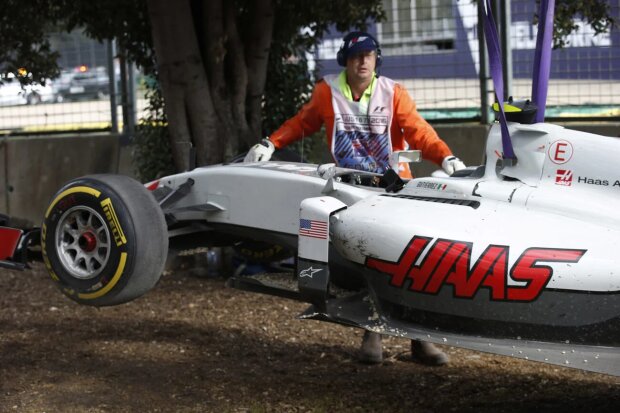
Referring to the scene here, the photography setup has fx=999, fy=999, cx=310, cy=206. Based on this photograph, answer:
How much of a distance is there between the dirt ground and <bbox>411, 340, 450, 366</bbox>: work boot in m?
0.06

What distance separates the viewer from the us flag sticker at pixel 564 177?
4.28 m

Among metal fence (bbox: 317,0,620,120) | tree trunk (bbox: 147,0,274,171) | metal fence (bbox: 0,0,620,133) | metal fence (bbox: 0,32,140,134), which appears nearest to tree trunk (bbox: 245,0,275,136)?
tree trunk (bbox: 147,0,274,171)

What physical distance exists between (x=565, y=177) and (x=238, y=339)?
3.06 metres

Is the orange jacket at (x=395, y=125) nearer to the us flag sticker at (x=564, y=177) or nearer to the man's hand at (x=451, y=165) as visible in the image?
the man's hand at (x=451, y=165)

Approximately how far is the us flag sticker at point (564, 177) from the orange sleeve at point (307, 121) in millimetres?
1999

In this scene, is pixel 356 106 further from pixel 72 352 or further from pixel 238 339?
pixel 72 352

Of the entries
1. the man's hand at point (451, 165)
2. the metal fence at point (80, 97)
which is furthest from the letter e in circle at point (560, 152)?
the metal fence at point (80, 97)

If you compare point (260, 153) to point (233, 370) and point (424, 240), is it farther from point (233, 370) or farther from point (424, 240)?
point (424, 240)

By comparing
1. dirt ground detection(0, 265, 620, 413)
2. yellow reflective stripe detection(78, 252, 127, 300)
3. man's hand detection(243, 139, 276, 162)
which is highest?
man's hand detection(243, 139, 276, 162)

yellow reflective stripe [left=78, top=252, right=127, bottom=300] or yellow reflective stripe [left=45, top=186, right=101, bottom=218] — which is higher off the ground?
yellow reflective stripe [left=45, top=186, right=101, bottom=218]

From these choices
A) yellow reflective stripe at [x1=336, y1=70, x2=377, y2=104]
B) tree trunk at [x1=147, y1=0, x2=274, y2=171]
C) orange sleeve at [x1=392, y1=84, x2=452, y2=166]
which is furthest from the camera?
tree trunk at [x1=147, y1=0, x2=274, y2=171]

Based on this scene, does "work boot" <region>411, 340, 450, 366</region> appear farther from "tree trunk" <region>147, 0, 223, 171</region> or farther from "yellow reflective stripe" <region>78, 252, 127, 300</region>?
"tree trunk" <region>147, 0, 223, 171</region>

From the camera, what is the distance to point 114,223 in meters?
4.83

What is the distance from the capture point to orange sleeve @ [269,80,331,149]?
6004mm
